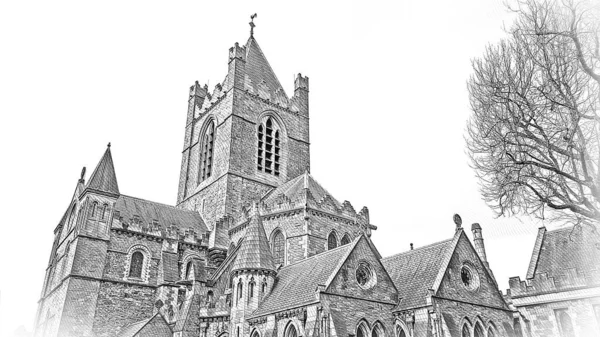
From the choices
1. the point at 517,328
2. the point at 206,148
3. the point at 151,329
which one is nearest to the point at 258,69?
the point at 206,148

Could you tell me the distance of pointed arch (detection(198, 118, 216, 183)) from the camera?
139 feet

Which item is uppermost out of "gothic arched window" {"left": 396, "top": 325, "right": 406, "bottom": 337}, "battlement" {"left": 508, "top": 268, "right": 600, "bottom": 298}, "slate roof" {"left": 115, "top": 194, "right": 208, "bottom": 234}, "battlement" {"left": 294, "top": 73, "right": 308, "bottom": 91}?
"battlement" {"left": 294, "top": 73, "right": 308, "bottom": 91}

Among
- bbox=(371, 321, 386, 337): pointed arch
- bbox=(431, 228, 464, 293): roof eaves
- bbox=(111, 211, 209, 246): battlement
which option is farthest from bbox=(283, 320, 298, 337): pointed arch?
bbox=(111, 211, 209, 246): battlement

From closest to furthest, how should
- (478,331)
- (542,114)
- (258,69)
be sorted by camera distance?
(542,114) → (478,331) → (258,69)

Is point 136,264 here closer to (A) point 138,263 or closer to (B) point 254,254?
(A) point 138,263

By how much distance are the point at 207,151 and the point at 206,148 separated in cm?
64

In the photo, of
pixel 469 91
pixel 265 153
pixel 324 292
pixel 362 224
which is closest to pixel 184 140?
pixel 265 153

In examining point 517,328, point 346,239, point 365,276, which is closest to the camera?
point 365,276

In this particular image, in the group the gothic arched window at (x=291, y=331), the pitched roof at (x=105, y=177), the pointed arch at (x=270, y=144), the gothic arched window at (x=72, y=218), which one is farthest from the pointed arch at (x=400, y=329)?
the gothic arched window at (x=72, y=218)

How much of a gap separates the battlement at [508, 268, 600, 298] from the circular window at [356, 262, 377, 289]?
517 inches

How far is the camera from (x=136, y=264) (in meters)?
31.7

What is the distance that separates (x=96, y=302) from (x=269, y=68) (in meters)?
27.9

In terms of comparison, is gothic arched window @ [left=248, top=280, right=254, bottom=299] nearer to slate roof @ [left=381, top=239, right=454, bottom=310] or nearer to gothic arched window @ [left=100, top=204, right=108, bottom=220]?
slate roof @ [left=381, top=239, right=454, bottom=310]

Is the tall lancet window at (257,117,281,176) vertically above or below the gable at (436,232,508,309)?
above
